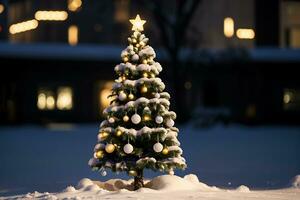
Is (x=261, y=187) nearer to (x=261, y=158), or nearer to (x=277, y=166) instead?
(x=277, y=166)

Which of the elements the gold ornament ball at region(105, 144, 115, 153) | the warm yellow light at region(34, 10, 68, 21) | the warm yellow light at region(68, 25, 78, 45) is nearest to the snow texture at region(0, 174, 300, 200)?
the gold ornament ball at region(105, 144, 115, 153)

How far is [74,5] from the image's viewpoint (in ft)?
128

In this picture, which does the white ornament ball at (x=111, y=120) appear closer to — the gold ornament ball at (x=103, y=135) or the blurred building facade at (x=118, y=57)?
the gold ornament ball at (x=103, y=135)

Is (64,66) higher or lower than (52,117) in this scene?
higher

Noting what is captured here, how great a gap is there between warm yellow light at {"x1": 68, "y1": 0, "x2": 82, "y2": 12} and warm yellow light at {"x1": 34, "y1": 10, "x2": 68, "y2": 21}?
1.63 feet

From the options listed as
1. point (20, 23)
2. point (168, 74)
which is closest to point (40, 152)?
point (168, 74)

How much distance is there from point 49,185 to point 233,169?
5.34 meters

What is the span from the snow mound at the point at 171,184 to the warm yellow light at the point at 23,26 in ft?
92.8

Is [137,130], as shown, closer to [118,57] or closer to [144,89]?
[144,89]

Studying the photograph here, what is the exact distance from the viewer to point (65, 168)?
16.1m

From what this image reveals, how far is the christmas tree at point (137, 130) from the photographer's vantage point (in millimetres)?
11164

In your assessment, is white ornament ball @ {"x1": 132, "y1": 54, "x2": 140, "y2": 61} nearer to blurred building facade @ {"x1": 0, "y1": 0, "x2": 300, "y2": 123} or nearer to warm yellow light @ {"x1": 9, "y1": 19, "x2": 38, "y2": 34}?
blurred building facade @ {"x1": 0, "y1": 0, "x2": 300, "y2": 123}

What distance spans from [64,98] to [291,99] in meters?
14.0

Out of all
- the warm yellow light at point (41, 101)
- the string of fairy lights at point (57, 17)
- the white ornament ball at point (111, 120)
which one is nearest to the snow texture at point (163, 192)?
the white ornament ball at point (111, 120)
